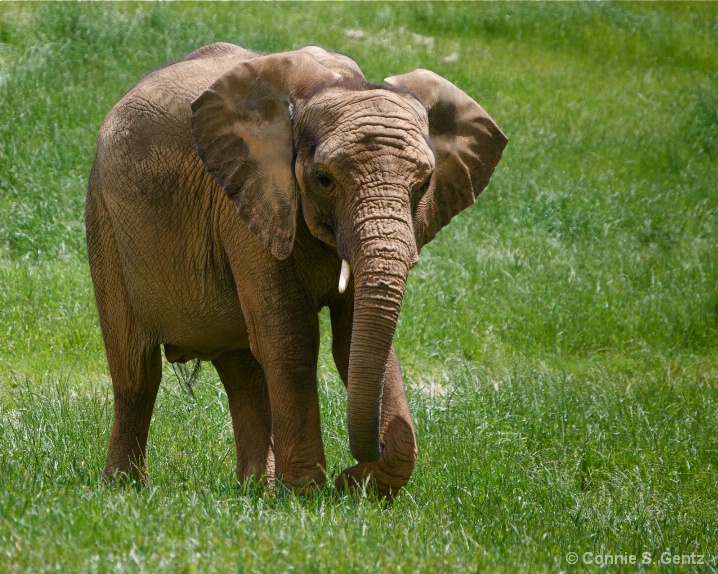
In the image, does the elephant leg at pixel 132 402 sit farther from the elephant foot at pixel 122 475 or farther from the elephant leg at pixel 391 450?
the elephant leg at pixel 391 450

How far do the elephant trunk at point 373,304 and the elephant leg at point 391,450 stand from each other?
0.65m

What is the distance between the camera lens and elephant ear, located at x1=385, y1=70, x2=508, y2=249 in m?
6.00

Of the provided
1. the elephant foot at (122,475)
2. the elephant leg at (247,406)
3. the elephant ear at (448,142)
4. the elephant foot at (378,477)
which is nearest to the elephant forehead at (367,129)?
the elephant ear at (448,142)

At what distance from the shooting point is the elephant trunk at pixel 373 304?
5156 millimetres

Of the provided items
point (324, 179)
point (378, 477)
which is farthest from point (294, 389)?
point (324, 179)

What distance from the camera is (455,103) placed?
6.10 m

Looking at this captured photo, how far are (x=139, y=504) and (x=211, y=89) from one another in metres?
1.96

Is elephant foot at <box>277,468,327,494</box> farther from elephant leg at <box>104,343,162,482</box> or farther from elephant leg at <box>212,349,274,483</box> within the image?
elephant leg at <box>104,343,162,482</box>

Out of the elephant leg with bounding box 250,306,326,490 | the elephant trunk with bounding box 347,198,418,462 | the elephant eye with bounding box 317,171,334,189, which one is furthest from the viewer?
the elephant leg with bounding box 250,306,326,490

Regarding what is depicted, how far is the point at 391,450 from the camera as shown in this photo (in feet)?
19.5

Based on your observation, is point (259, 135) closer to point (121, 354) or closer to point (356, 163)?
point (356, 163)

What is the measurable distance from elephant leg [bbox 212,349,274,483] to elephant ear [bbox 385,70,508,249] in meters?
1.80

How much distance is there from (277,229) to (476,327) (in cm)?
660

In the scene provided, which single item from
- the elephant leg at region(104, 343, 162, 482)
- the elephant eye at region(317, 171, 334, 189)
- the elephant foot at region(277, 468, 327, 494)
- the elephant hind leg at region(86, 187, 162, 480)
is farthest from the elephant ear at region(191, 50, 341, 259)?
the elephant leg at region(104, 343, 162, 482)
